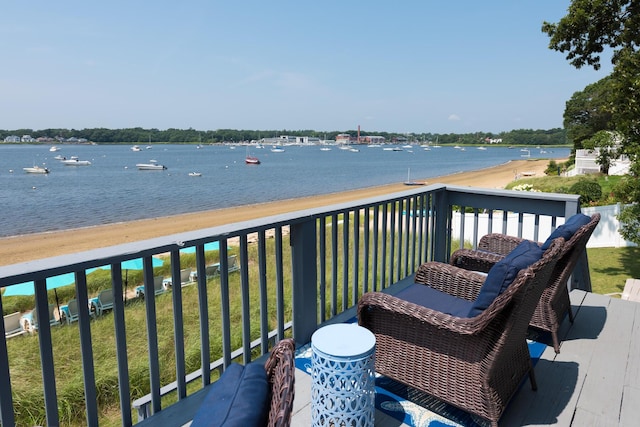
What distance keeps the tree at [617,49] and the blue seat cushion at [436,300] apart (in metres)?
4.80

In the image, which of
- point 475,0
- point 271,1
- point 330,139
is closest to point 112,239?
point 271,1

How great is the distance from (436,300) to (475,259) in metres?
0.90

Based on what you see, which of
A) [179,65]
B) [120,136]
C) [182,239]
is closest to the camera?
[182,239]

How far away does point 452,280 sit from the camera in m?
2.82

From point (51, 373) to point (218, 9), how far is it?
12.6 metres

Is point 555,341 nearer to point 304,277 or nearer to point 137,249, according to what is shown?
point 304,277

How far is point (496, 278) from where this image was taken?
73.7 inches

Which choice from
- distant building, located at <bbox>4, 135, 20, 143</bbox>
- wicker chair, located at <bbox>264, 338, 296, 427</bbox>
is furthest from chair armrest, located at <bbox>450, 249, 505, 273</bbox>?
distant building, located at <bbox>4, 135, 20, 143</bbox>

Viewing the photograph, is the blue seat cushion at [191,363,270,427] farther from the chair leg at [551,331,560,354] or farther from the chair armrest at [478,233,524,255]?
the chair armrest at [478,233,524,255]

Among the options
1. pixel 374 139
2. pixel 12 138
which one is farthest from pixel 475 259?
pixel 374 139

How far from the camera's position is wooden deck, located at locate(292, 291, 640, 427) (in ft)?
6.94

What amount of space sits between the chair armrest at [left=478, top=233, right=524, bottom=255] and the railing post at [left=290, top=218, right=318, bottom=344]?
1739mm

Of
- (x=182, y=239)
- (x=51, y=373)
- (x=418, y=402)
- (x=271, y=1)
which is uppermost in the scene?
(x=271, y=1)

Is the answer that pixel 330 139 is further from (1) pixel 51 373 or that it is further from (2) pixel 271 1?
(1) pixel 51 373
